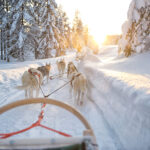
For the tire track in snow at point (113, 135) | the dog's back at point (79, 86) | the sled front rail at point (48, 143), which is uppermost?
the sled front rail at point (48, 143)

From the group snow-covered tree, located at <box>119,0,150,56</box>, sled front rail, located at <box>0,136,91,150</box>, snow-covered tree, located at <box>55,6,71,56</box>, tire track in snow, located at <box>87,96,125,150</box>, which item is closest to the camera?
sled front rail, located at <box>0,136,91,150</box>

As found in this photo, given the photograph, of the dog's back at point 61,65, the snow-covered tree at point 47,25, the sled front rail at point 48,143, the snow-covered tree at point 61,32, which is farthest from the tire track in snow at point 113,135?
the snow-covered tree at point 61,32

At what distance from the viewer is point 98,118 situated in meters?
3.33

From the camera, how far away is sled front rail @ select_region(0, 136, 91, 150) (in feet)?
2.92

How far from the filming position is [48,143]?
900 millimetres

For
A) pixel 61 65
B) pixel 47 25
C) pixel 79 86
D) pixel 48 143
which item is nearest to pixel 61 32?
pixel 47 25

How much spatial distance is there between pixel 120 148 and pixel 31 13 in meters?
19.4

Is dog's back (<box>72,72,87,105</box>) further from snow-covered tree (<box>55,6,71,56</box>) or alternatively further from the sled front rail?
snow-covered tree (<box>55,6,71,56</box>)

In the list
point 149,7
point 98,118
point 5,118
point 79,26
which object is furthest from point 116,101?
point 79,26

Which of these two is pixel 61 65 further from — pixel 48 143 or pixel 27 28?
pixel 27 28

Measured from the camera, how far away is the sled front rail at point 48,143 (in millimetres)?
891

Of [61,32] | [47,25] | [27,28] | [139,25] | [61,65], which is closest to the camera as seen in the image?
[139,25]

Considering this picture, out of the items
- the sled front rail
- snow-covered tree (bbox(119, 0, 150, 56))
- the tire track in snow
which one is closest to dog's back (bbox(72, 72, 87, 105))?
the tire track in snow

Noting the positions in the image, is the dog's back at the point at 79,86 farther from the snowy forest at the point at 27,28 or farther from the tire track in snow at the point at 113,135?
the snowy forest at the point at 27,28
